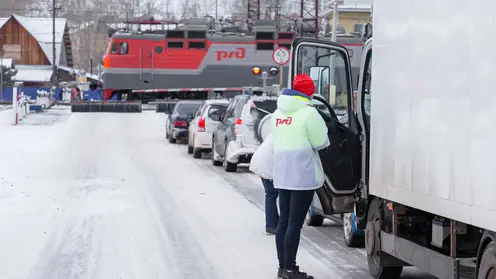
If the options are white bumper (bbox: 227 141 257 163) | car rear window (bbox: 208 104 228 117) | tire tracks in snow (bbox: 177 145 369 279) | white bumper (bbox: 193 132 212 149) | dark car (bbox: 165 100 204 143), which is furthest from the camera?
dark car (bbox: 165 100 204 143)

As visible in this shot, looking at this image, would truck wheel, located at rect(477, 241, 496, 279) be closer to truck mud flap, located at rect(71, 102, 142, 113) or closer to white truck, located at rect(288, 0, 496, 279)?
white truck, located at rect(288, 0, 496, 279)

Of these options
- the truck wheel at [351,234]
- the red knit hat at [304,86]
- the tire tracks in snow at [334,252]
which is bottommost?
the tire tracks in snow at [334,252]

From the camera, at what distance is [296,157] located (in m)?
8.87

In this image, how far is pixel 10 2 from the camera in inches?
5984

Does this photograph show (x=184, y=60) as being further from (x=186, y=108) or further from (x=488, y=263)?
(x=488, y=263)

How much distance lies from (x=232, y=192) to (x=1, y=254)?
7548 millimetres

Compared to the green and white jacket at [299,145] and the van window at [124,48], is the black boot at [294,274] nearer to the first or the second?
the green and white jacket at [299,145]

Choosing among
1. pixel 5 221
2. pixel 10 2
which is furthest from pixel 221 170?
pixel 10 2

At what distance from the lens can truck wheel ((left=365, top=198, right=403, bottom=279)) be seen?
8.84m

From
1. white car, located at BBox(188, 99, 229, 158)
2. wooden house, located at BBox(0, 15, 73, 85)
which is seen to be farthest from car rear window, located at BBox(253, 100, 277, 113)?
wooden house, located at BBox(0, 15, 73, 85)

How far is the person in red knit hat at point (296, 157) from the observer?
884cm

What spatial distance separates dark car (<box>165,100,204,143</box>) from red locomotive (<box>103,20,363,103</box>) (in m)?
29.0

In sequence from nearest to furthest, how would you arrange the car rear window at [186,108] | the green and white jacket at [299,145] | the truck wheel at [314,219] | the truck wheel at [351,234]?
the green and white jacket at [299,145] < the truck wheel at [351,234] < the truck wheel at [314,219] < the car rear window at [186,108]

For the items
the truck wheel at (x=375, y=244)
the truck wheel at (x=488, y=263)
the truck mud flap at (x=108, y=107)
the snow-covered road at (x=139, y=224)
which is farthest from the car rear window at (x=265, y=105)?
the truck mud flap at (x=108, y=107)
